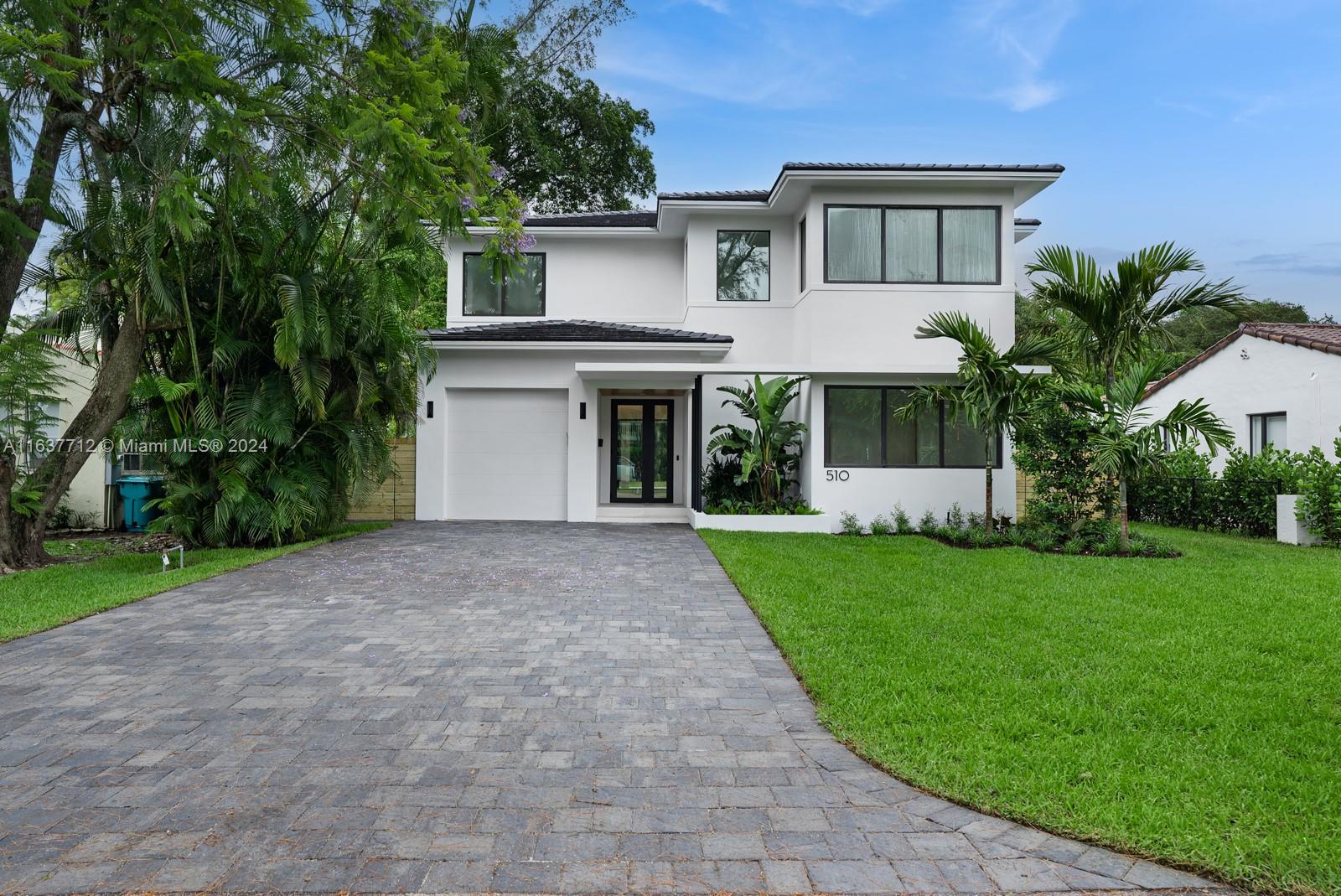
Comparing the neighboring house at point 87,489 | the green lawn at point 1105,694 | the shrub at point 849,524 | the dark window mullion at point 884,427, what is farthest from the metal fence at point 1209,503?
the neighboring house at point 87,489

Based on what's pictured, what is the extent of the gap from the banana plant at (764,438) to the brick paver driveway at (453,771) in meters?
7.21

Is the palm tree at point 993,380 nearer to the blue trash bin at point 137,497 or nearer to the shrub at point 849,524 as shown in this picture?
the shrub at point 849,524

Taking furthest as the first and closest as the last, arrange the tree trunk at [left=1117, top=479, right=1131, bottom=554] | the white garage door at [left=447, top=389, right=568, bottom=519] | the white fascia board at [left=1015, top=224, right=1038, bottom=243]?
1. the white fascia board at [left=1015, top=224, right=1038, bottom=243]
2. the white garage door at [left=447, top=389, right=568, bottom=519]
3. the tree trunk at [left=1117, top=479, right=1131, bottom=554]

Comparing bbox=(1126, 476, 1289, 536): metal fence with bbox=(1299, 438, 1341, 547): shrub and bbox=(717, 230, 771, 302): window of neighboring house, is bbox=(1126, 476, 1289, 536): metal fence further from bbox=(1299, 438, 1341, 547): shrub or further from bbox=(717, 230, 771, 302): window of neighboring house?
bbox=(717, 230, 771, 302): window of neighboring house

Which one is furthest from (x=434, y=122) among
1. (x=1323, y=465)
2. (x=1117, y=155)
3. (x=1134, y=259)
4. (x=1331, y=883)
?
(x=1117, y=155)

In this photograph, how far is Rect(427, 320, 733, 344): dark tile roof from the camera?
15.6 metres

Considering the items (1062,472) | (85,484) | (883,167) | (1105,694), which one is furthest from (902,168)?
(85,484)

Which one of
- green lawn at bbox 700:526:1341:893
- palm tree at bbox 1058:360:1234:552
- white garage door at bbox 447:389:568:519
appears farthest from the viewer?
white garage door at bbox 447:389:568:519

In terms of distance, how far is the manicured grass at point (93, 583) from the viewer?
7.16 m

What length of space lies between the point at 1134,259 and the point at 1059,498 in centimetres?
353

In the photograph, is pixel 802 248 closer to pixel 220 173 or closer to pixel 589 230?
pixel 589 230

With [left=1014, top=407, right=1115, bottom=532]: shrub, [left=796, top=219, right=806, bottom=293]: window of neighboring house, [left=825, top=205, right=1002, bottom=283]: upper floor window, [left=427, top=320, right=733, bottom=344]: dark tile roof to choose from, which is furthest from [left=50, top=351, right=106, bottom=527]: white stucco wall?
[left=1014, top=407, right=1115, bottom=532]: shrub

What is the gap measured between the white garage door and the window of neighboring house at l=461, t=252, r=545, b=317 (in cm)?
233

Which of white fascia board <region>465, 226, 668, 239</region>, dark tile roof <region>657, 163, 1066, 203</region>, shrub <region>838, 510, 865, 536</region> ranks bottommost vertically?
shrub <region>838, 510, 865, 536</region>
